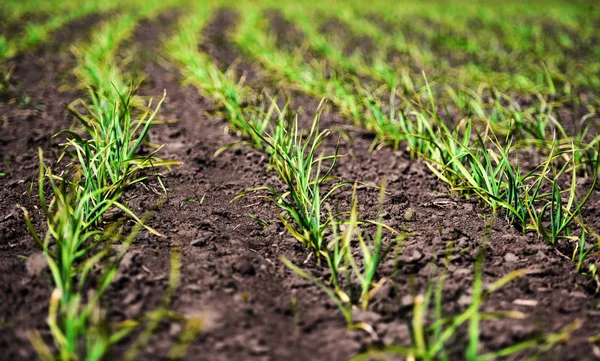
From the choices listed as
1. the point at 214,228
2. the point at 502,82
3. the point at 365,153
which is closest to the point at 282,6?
the point at 502,82

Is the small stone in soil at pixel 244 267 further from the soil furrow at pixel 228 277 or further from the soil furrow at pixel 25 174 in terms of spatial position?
the soil furrow at pixel 25 174

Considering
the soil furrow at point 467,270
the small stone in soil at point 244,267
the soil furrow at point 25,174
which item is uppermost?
the soil furrow at point 25,174

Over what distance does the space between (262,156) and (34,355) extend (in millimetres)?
1407

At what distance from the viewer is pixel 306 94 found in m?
3.33

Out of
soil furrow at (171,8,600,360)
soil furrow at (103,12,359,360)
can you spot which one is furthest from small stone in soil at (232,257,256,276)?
soil furrow at (171,8,600,360)

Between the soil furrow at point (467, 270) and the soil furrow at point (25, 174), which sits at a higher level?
the soil furrow at point (25, 174)

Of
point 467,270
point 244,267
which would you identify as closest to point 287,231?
point 244,267

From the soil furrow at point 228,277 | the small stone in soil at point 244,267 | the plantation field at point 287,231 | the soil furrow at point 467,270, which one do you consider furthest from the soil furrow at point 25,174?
the soil furrow at point 467,270

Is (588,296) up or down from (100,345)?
down

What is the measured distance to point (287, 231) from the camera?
172cm

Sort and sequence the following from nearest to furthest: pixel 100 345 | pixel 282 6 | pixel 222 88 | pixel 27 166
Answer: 1. pixel 100 345
2. pixel 27 166
3. pixel 222 88
4. pixel 282 6

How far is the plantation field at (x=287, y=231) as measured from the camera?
3.82 feet

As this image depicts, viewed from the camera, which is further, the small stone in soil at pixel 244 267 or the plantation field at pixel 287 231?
the small stone in soil at pixel 244 267

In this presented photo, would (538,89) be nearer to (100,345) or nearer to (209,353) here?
(209,353)
